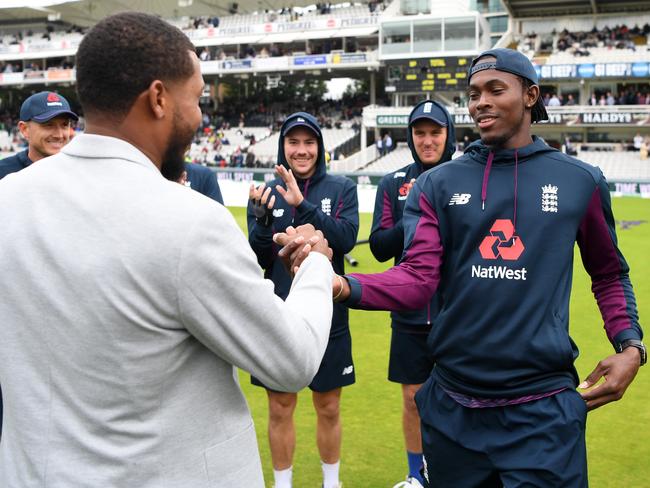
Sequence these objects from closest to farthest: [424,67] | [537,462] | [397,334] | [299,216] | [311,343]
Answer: [311,343] < [537,462] < [299,216] < [397,334] < [424,67]

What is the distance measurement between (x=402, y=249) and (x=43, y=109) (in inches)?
104

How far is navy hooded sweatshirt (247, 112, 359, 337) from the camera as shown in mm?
4340

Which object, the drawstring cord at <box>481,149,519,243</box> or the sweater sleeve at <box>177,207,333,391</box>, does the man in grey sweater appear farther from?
the drawstring cord at <box>481,149,519,243</box>

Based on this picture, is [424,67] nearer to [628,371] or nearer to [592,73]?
[592,73]

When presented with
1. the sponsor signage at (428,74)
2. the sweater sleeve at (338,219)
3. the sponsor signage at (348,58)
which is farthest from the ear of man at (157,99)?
the sponsor signage at (348,58)

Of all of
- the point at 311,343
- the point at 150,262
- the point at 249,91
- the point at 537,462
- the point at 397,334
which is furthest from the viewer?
the point at 249,91

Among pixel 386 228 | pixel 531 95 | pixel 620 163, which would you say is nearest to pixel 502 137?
pixel 531 95

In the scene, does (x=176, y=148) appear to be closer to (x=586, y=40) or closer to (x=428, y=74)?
(x=428, y=74)

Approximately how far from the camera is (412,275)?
9.20 feet

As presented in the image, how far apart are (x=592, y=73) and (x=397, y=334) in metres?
38.3

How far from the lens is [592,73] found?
38688 millimetres

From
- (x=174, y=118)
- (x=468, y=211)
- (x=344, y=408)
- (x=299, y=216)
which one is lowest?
(x=344, y=408)

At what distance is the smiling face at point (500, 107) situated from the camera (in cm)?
281

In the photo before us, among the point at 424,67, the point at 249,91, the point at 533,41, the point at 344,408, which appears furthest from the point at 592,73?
the point at 344,408
